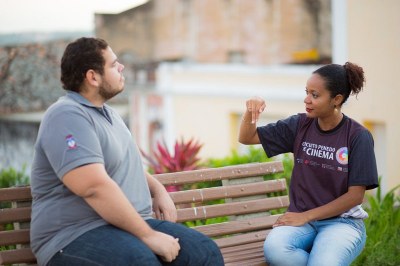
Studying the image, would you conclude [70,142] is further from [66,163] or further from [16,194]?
[16,194]

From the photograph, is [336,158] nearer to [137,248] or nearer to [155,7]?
[137,248]

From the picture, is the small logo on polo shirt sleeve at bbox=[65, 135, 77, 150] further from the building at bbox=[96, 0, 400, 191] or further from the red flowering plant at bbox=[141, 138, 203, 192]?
the building at bbox=[96, 0, 400, 191]

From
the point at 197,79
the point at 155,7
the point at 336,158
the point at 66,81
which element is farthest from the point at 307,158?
the point at 155,7

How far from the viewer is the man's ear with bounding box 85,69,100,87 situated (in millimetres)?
3727

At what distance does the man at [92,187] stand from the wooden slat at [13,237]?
0.26 meters

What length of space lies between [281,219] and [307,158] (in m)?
0.33

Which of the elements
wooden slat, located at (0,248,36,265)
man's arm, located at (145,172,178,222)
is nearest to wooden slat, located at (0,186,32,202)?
wooden slat, located at (0,248,36,265)

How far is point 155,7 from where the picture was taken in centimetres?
1839

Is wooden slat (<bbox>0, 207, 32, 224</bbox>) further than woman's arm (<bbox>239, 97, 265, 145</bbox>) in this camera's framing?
No

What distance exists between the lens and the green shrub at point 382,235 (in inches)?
213

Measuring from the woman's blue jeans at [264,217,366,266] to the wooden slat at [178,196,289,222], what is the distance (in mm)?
419

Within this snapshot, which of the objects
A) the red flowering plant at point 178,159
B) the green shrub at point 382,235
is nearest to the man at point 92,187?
the green shrub at point 382,235

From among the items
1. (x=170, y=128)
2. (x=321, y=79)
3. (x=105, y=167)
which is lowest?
(x=170, y=128)

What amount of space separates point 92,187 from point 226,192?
4.18ft
